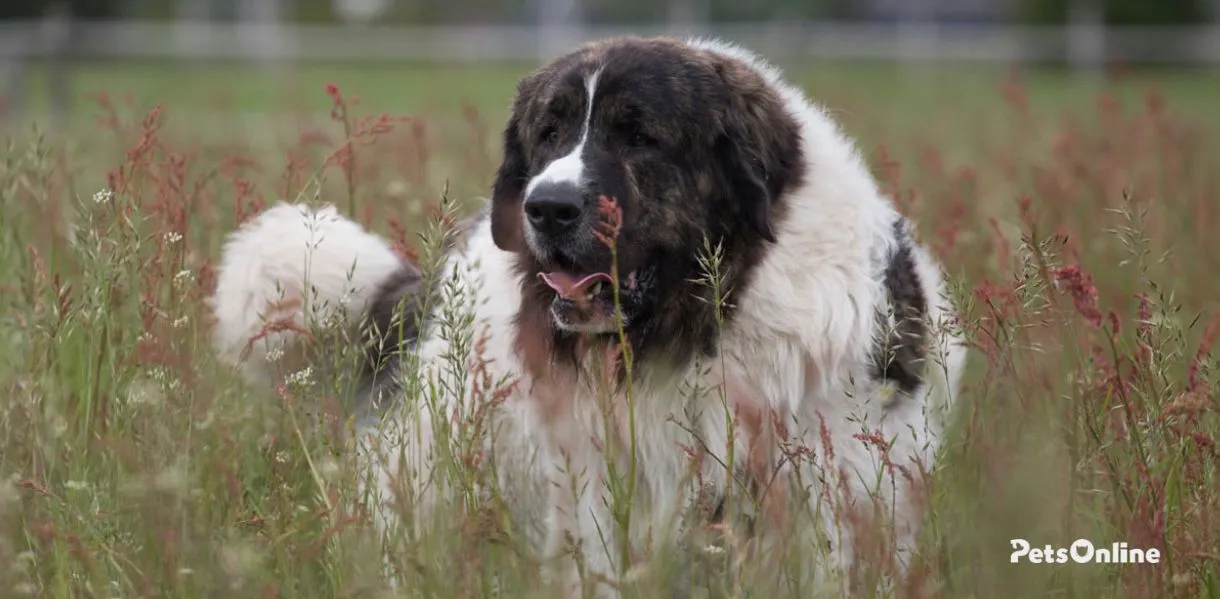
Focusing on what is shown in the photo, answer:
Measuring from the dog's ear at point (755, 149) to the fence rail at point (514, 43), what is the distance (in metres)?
16.6

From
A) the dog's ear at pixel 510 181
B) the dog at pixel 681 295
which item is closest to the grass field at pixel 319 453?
the dog at pixel 681 295

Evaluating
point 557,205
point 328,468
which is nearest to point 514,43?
point 557,205

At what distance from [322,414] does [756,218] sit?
1.22 metres

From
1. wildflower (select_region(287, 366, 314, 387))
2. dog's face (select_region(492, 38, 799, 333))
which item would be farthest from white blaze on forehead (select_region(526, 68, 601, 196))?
wildflower (select_region(287, 366, 314, 387))

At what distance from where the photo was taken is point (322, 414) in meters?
2.66

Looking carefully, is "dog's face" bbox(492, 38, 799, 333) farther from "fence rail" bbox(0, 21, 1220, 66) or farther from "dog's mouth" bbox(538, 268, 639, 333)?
"fence rail" bbox(0, 21, 1220, 66)

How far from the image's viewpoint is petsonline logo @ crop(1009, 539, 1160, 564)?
1.84 metres

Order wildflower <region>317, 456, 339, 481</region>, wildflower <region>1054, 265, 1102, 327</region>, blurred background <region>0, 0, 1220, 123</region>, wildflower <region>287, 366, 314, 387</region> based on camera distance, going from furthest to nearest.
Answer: blurred background <region>0, 0, 1220, 123</region>, wildflower <region>287, 366, 314, 387</region>, wildflower <region>1054, 265, 1102, 327</region>, wildflower <region>317, 456, 339, 481</region>

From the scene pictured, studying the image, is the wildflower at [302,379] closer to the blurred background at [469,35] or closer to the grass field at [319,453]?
the grass field at [319,453]

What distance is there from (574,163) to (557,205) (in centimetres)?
15

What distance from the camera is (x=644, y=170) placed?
332cm

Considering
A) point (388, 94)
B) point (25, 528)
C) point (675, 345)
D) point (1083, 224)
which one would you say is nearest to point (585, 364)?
point (675, 345)

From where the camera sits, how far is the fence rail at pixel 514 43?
2348 centimetres

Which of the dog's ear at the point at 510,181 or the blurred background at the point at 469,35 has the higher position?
the blurred background at the point at 469,35
